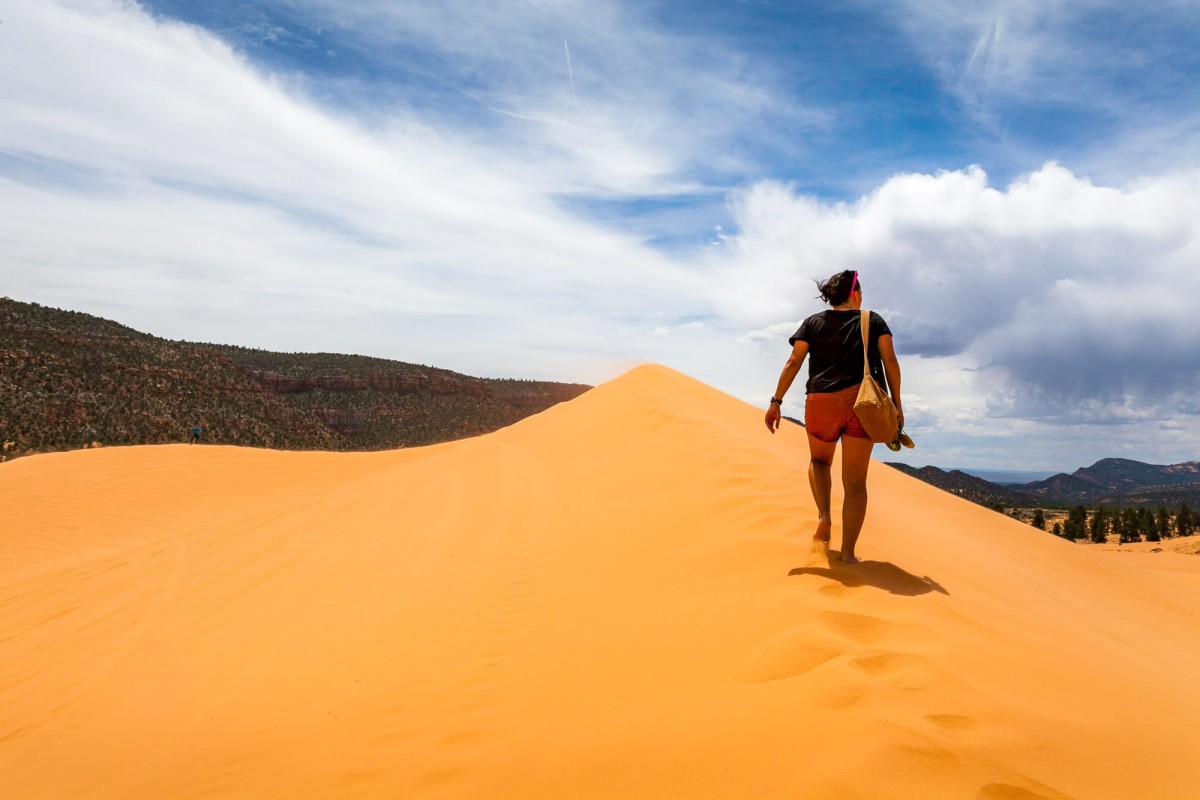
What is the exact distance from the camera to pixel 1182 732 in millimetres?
2559

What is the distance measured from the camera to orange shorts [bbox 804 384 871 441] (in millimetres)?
3932

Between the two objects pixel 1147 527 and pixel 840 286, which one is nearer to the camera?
pixel 840 286

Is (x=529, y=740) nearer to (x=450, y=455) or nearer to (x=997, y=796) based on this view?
(x=997, y=796)

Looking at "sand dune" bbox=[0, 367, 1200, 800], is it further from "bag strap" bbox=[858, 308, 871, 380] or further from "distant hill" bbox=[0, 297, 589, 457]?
"distant hill" bbox=[0, 297, 589, 457]

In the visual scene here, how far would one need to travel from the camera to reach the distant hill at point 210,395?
32.1 meters

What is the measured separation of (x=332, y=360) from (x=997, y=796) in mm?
68473

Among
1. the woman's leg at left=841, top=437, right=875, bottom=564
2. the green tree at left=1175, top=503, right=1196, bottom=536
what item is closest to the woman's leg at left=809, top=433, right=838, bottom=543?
the woman's leg at left=841, top=437, right=875, bottom=564

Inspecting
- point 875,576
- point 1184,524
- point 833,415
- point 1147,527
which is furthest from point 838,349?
point 1184,524

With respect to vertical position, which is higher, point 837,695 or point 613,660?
point 837,695

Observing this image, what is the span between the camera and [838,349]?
4.00 m

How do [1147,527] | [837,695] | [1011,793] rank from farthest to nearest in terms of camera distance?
[1147,527]
[837,695]
[1011,793]

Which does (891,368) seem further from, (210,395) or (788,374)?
(210,395)

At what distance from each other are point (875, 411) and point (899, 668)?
60.3 inches

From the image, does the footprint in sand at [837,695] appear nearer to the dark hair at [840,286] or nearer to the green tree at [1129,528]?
the dark hair at [840,286]
